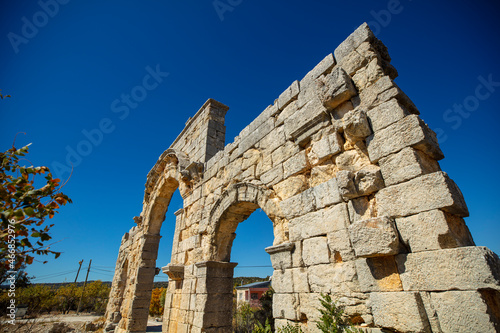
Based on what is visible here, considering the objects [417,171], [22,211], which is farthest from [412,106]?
[22,211]

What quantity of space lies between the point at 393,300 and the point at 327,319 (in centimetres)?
64

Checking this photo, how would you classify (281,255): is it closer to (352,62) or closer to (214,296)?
(214,296)

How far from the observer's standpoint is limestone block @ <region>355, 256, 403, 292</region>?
216 cm

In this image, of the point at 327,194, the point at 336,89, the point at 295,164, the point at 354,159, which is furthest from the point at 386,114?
the point at 295,164

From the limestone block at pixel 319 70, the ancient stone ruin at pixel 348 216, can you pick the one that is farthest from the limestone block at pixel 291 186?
the limestone block at pixel 319 70

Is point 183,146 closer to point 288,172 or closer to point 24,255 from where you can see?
point 288,172

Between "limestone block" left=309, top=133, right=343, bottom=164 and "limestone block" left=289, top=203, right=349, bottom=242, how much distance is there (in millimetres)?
660

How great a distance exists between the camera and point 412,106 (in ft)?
8.89

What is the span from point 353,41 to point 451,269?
8.92ft

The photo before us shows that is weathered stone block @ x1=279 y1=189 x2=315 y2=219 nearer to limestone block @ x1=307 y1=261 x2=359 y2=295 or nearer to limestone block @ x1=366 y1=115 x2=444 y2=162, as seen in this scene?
limestone block @ x1=307 y1=261 x2=359 y2=295

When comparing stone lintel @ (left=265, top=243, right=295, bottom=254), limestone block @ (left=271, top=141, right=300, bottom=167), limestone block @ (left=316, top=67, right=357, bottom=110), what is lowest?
stone lintel @ (left=265, top=243, right=295, bottom=254)

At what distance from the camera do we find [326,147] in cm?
312

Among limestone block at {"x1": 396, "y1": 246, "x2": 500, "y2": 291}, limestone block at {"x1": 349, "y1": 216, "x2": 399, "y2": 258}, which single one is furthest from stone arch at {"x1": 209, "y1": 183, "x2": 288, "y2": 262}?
limestone block at {"x1": 396, "y1": 246, "x2": 500, "y2": 291}

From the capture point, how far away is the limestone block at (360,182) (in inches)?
96.3
